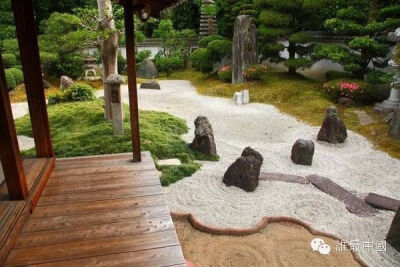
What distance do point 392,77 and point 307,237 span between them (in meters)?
A: 6.67

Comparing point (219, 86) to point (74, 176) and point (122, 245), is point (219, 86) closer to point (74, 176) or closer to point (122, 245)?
point (74, 176)

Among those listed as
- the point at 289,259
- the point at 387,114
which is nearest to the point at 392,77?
the point at 387,114

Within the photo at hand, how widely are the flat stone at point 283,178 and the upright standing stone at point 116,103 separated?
376 centimetres

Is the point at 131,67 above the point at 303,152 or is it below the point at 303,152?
above

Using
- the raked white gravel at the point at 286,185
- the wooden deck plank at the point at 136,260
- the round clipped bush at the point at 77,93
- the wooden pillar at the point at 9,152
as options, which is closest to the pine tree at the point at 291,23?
the raked white gravel at the point at 286,185

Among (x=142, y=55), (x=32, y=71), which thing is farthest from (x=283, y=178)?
(x=142, y=55)

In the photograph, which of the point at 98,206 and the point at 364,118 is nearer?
the point at 98,206

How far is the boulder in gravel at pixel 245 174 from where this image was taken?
6.20m

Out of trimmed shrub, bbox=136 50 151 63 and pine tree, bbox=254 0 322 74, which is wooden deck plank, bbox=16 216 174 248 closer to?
pine tree, bbox=254 0 322 74

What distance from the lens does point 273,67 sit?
19219mm

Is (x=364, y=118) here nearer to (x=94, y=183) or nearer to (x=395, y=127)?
(x=395, y=127)

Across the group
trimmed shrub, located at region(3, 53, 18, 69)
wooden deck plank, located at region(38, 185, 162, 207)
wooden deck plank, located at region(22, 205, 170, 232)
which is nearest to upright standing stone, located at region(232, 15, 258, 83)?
trimmed shrub, located at region(3, 53, 18, 69)

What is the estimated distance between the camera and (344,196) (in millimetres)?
6027

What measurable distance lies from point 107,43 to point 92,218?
6.60 meters
